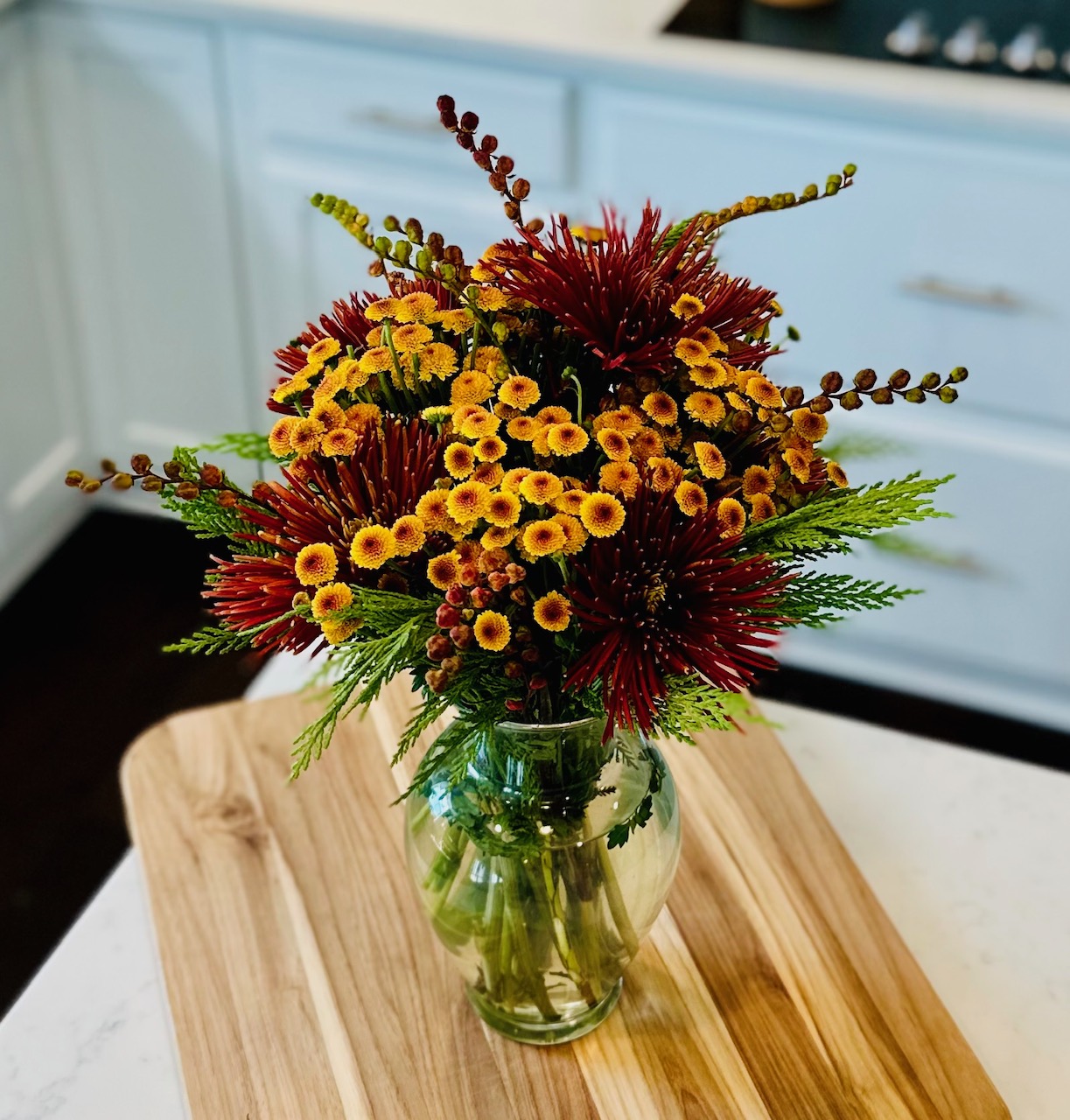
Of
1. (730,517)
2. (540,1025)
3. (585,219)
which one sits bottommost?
(540,1025)

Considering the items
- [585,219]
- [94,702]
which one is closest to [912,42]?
[585,219]

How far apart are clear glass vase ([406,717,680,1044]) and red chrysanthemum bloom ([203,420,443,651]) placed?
0.46 ft

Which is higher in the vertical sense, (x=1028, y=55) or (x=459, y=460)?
(x=1028, y=55)

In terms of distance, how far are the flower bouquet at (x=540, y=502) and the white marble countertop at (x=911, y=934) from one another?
0.31 meters

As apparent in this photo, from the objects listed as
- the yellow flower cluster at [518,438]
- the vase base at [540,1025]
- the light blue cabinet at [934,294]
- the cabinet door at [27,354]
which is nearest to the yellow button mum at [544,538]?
the yellow flower cluster at [518,438]

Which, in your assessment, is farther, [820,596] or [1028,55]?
[1028,55]

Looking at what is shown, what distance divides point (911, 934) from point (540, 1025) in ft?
0.92

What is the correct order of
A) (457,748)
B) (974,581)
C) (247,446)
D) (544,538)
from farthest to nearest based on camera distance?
1. (974,581)
2. (247,446)
3. (457,748)
4. (544,538)

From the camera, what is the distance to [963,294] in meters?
1.71

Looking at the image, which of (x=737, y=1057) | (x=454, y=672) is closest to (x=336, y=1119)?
(x=737, y=1057)

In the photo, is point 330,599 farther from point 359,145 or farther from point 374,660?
point 359,145

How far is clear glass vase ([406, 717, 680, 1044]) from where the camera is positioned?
734 mm

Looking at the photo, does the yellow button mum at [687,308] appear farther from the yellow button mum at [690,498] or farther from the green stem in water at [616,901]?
the green stem in water at [616,901]

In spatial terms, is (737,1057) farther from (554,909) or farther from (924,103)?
(924,103)
